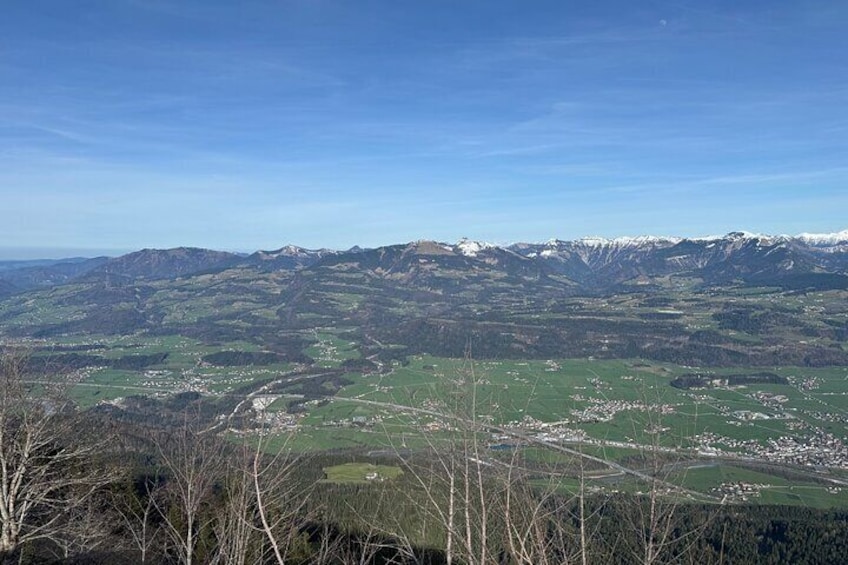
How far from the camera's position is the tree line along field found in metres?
56.8

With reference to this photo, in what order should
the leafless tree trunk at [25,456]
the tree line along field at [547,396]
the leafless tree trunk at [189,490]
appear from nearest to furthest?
the leafless tree trunk at [189,490] → the leafless tree trunk at [25,456] → the tree line along field at [547,396]

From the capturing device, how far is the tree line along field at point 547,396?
56750mm

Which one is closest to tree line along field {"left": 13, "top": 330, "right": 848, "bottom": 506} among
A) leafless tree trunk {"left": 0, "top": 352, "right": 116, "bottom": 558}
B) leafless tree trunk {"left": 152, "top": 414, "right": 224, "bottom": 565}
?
leafless tree trunk {"left": 152, "top": 414, "right": 224, "bottom": 565}

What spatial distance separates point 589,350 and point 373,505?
92.5 m

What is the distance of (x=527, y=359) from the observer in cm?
11562

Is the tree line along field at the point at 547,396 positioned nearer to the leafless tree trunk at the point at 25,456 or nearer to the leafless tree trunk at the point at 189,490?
the leafless tree trunk at the point at 189,490

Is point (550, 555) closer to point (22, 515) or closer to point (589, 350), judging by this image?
point (22, 515)

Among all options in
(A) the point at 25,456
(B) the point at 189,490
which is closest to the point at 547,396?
(A) the point at 25,456

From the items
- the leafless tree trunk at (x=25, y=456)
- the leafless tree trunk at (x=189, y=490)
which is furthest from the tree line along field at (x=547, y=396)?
the leafless tree trunk at (x=25, y=456)

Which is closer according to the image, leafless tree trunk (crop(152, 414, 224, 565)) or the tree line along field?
leafless tree trunk (crop(152, 414, 224, 565))

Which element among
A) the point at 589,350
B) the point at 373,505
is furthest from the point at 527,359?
the point at 373,505

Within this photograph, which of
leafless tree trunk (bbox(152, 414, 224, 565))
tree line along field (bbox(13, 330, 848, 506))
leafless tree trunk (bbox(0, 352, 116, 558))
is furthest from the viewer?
tree line along field (bbox(13, 330, 848, 506))

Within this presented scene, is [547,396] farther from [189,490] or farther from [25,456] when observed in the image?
[189,490]

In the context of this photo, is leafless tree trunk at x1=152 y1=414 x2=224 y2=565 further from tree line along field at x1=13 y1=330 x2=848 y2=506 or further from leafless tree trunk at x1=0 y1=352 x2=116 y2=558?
tree line along field at x1=13 y1=330 x2=848 y2=506
